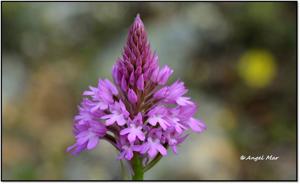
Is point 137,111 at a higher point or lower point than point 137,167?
higher

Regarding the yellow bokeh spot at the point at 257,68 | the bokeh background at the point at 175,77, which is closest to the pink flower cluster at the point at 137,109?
the bokeh background at the point at 175,77

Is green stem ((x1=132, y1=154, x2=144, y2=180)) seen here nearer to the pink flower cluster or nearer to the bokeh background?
the pink flower cluster

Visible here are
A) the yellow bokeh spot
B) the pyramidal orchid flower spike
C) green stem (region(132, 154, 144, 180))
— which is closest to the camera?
the pyramidal orchid flower spike

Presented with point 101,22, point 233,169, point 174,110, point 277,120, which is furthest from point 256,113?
point 174,110

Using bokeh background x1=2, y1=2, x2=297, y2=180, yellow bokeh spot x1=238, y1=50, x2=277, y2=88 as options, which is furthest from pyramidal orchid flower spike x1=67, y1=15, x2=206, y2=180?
yellow bokeh spot x1=238, y1=50, x2=277, y2=88

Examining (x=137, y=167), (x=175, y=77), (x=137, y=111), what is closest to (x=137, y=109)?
(x=137, y=111)

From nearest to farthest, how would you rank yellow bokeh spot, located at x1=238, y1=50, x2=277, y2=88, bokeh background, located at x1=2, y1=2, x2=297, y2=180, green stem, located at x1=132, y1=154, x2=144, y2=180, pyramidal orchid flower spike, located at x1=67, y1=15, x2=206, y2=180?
pyramidal orchid flower spike, located at x1=67, y1=15, x2=206, y2=180
green stem, located at x1=132, y1=154, x2=144, y2=180
bokeh background, located at x1=2, y1=2, x2=297, y2=180
yellow bokeh spot, located at x1=238, y1=50, x2=277, y2=88

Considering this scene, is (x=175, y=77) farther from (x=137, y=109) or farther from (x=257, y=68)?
(x=137, y=109)

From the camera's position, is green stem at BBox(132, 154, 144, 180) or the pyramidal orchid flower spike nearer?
the pyramidal orchid flower spike
